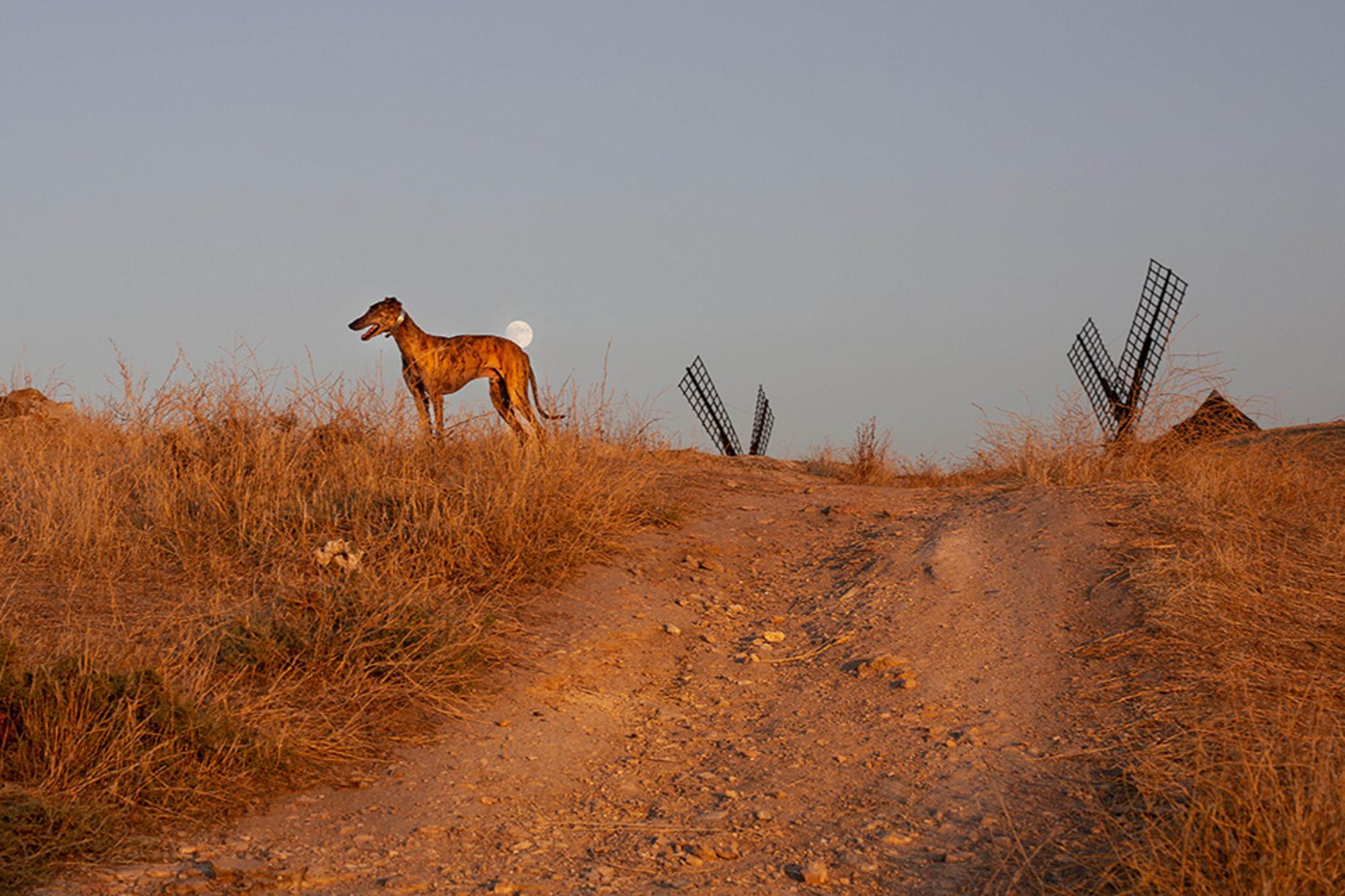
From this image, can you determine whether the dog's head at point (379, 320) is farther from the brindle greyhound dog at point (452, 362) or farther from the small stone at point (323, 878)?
the small stone at point (323, 878)

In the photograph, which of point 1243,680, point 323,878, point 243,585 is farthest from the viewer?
point 243,585

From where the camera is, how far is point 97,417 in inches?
399

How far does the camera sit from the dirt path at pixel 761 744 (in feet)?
12.4

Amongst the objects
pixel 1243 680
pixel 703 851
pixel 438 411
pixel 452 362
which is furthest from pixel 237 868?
pixel 452 362

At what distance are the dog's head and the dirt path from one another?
154 inches

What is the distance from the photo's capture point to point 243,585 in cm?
645

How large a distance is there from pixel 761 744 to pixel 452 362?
653cm

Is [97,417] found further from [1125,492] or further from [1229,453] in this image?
[1229,453]

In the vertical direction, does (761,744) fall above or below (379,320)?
below

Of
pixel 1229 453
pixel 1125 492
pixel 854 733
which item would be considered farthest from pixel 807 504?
pixel 854 733

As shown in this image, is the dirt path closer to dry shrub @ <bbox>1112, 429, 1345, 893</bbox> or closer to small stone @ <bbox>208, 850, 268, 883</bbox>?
small stone @ <bbox>208, 850, 268, 883</bbox>

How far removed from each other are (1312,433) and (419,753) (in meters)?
13.1

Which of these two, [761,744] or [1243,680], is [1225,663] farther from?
[761,744]

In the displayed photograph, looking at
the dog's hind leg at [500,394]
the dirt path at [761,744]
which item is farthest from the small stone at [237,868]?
the dog's hind leg at [500,394]
